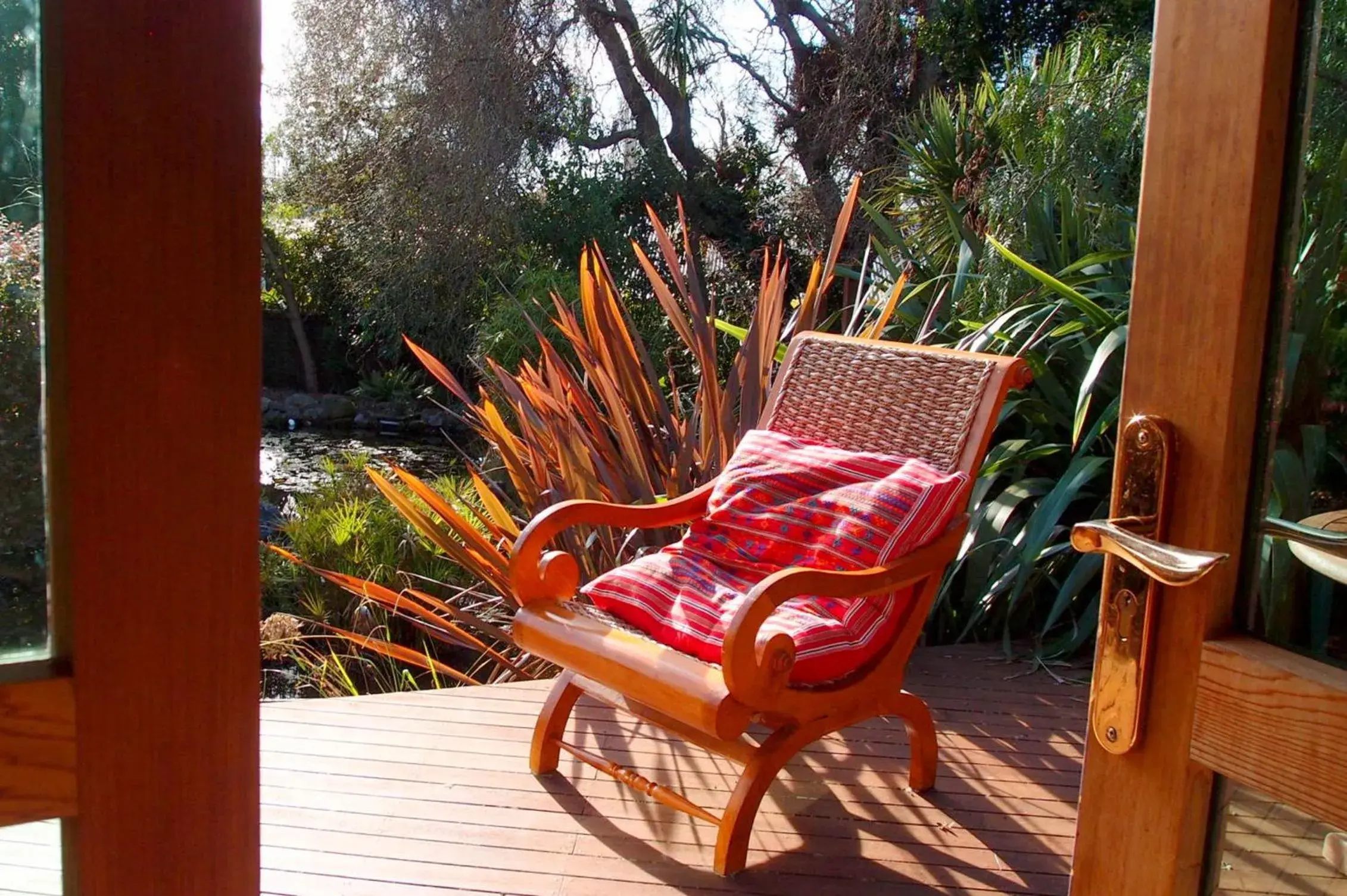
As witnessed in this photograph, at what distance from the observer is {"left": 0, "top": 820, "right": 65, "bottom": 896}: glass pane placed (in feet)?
2.06

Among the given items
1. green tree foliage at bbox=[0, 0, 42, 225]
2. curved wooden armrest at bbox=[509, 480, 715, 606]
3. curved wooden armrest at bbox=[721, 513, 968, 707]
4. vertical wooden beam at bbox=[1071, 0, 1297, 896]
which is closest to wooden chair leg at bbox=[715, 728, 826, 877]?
curved wooden armrest at bbox=[721, 513, 968, 707]

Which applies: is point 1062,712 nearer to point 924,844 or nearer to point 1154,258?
point 924,844

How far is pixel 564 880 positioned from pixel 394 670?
1.98 m

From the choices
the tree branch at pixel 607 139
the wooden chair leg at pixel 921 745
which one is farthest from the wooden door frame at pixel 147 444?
the tree branch at pixel 607 139

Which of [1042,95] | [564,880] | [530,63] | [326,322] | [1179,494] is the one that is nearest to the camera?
[1179,494]

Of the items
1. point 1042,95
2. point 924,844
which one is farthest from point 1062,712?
point 1042,95

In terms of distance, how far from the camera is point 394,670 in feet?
12.7

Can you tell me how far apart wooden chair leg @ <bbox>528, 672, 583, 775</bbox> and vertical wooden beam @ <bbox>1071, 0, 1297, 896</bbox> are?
5.50 feet

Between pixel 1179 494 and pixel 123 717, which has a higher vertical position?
pixel 1179 494

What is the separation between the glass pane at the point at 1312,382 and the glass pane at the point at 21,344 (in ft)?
2.71

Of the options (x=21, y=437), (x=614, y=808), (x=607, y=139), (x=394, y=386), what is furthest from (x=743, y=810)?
(x=607, y=139)

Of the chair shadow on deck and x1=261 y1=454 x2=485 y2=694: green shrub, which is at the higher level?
the chair shadow on deck

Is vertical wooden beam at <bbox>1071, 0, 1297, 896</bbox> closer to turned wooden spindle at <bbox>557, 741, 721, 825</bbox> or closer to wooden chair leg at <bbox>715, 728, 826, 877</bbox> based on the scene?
wooden chair leg at <bbox>715, 728, 826, 877</bbox>

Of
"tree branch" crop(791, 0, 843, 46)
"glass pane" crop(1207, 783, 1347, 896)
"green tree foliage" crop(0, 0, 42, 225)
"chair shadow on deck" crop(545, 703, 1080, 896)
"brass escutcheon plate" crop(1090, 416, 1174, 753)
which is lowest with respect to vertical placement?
"chair shadow on deck" crop(545, 703, 1080, 896)
